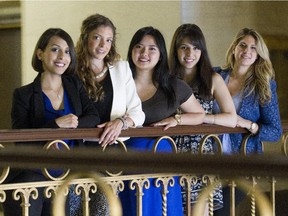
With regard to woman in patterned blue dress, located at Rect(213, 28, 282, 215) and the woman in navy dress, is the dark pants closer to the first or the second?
the woman in navy dress

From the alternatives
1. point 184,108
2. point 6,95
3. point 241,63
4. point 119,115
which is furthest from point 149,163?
point 6,95

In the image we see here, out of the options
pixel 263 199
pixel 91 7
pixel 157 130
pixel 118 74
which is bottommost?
pixel 263 199

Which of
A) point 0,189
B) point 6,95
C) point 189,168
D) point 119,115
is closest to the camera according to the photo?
point 189,168

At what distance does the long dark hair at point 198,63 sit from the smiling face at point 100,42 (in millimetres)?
672

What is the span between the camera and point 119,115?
5152mm

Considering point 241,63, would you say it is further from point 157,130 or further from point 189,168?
point 189,168

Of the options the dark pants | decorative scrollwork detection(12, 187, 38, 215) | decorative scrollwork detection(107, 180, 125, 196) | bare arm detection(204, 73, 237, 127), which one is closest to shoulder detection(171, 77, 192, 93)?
bare arm detection(204, 73, 237, 127)

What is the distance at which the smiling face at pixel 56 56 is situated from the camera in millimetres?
5016

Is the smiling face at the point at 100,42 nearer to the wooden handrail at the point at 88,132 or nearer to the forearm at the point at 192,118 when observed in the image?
the wooden handrail at the point at 88,132

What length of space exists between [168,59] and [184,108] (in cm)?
43

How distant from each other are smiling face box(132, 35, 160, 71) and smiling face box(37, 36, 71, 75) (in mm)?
500

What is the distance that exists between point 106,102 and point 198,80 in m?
0.84

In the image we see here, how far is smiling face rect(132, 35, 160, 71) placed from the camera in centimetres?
537

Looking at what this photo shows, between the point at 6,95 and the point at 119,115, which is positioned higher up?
Result: the point at 6,95
